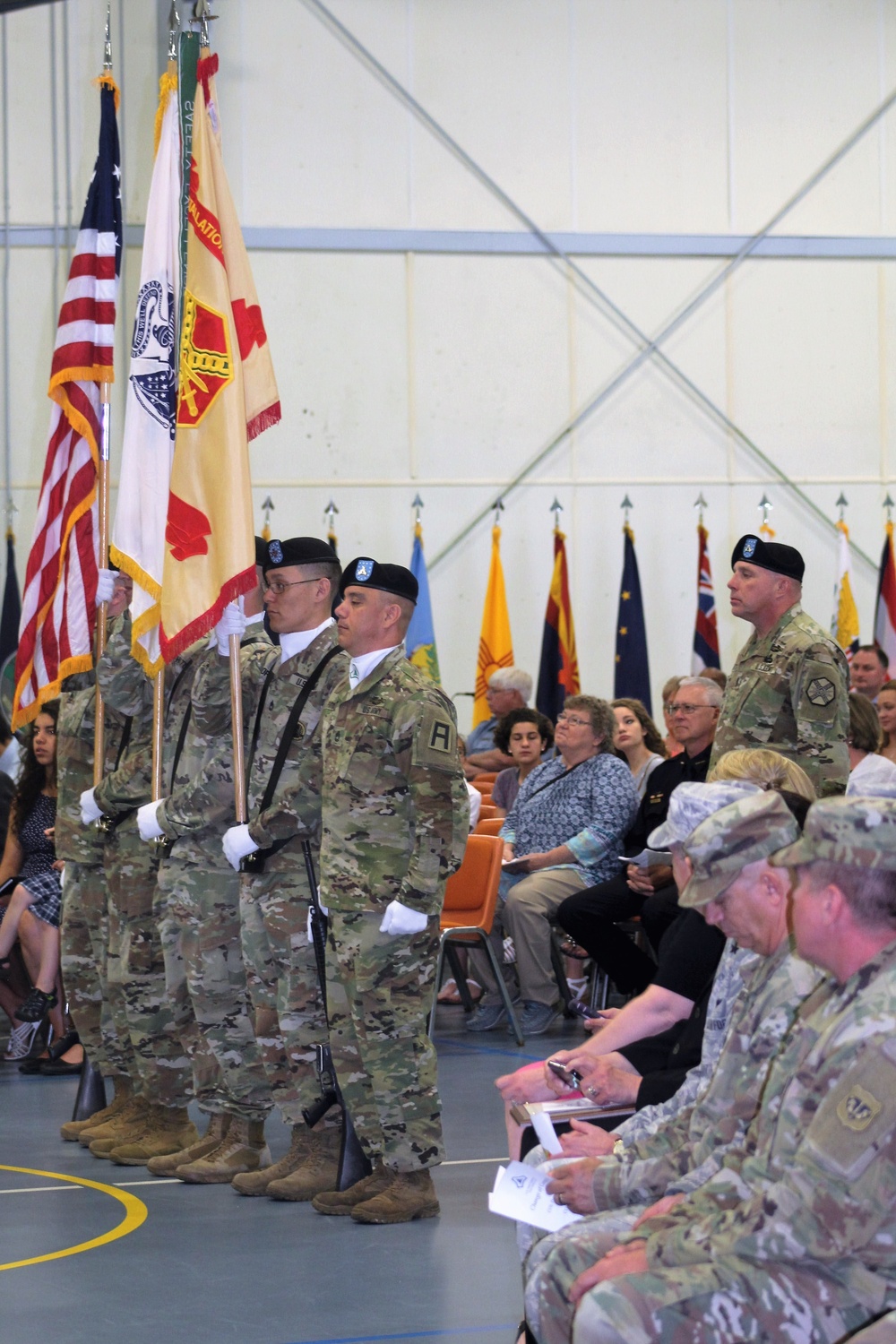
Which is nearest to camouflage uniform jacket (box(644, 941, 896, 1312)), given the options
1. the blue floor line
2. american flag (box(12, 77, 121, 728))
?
the blue floor line

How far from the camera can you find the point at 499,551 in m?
12.1

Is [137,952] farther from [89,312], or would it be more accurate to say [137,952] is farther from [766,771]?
[766,771]

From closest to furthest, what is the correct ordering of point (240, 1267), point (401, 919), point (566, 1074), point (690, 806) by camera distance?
point (690, 806) → point (566, 1074) → point (240, 1267) → point (401, 919)

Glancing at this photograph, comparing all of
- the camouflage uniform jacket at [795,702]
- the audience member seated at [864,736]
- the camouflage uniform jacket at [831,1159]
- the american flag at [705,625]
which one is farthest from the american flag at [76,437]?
the american flag at [705,625]

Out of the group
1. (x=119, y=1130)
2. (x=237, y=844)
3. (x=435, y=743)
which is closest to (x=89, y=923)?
(x=119, y=1130)

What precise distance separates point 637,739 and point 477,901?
45.6 inches

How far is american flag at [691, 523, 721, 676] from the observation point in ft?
38.3

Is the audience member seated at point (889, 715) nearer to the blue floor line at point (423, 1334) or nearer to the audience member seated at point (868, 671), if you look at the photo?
the audience member seated at point (868, 671)

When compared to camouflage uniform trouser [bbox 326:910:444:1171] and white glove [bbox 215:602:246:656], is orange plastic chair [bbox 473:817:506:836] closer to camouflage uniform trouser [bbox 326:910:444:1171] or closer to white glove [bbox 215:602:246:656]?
white glove [bbox 215:602:246:656]

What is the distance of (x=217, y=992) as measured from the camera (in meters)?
4.81

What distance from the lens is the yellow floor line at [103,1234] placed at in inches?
158

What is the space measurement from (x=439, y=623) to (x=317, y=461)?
4.77ft

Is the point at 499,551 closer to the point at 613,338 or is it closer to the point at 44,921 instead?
the point at 613,338

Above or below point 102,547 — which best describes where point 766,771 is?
below
